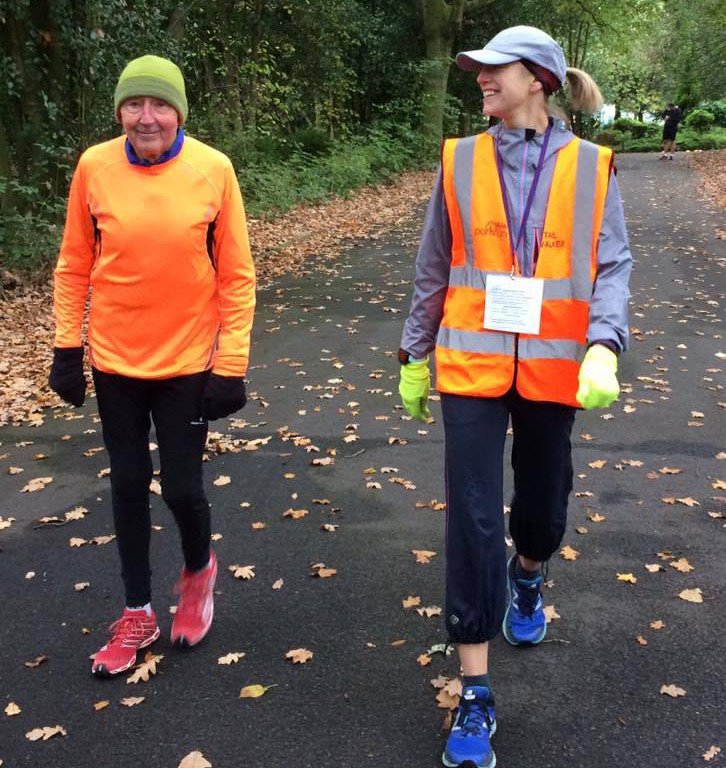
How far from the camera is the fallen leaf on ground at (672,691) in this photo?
3174 millimetres

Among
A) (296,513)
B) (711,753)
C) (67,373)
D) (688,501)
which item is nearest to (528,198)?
(67,373)

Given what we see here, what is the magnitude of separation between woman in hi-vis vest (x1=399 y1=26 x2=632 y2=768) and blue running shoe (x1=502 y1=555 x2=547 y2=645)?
63 centimetres

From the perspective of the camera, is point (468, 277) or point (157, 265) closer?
point (468, 277)

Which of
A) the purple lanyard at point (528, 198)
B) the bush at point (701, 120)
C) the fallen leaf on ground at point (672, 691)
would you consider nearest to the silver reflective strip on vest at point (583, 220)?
the purple lanyard at point (528, 198)

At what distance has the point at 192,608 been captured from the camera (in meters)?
3.60

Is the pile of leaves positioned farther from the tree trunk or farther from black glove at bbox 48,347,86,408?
black glove at bbox 48,347,86,408

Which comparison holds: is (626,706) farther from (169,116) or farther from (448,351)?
(169,116)

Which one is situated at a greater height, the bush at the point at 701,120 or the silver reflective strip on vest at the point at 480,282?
the silver reflective strip on vest at the point at 480,282

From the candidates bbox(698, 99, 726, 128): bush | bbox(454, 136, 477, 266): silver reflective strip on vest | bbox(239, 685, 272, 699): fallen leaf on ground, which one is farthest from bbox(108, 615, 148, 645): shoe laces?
bbox(698, 99, 726, 128): bush

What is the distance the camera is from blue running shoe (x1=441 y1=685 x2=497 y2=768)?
2756mm

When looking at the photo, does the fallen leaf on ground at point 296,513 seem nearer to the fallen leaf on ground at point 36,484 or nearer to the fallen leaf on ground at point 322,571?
the fallen leaf on ground at point 322,571

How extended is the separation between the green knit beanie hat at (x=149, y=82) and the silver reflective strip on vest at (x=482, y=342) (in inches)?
54.3

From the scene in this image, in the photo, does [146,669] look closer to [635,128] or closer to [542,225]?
[542,225]

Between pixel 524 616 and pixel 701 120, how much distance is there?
48.8 meters
